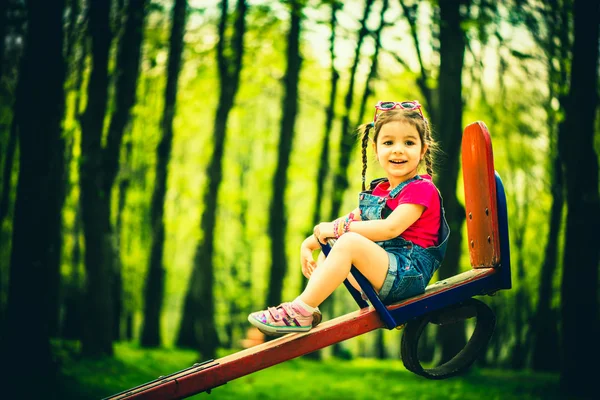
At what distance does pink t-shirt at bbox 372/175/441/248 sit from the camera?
3.01m

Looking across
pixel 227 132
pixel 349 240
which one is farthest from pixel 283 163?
pixel 349 240

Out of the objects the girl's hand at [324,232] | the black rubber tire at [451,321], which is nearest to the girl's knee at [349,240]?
the girl's hand at [324,232]

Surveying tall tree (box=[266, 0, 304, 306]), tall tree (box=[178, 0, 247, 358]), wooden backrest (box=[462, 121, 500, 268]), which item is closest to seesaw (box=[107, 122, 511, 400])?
wooden backrest (box=[462, 121, 500, 268])

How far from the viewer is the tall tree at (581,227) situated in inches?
268

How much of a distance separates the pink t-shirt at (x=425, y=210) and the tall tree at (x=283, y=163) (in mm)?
9540

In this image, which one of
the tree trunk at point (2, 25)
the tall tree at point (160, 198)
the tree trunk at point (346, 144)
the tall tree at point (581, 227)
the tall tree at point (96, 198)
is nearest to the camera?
the tree trunk at point (2, 25)

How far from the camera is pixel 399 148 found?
304cm

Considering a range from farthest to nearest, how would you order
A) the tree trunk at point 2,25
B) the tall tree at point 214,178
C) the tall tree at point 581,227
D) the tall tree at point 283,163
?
1. the tall tree at point 283,163
2. the tall tree at point 214,178
3. the tall tree at point 581,227
4. the tree trunk at point 2,25

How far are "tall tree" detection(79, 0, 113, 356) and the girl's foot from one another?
18.7 ft

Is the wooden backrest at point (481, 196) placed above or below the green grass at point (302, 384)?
above

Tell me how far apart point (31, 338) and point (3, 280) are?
732 cm

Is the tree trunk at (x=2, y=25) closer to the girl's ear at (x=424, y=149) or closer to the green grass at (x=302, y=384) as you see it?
the green grass at (x=302, y=384)

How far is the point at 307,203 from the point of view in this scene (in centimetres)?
2347

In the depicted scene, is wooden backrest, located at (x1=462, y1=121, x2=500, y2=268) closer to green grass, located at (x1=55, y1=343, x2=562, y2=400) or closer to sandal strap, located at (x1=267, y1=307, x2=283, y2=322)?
sandal strap, located at (x1=267, y1=307, x2=283, y2=322)
